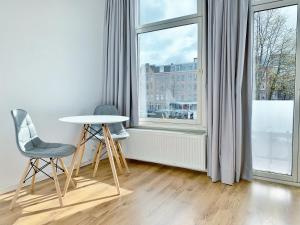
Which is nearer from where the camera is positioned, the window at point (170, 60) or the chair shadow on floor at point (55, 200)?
the chair shadow on floor at point (55, 200)

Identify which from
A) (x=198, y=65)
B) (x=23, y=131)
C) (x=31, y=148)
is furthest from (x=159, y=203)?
(x=198, y=65)

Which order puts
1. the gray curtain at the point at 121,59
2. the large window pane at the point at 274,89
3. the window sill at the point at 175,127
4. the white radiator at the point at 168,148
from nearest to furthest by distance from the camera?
the large window pane at the point at 274,89 → the white radiator at the point at 168,148 → the window sill at the point at 175,127 → the gray curtain at the point at 121,59

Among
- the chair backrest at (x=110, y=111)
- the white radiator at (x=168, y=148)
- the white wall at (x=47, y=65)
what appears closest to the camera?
the white wall at (x=47, y=65)

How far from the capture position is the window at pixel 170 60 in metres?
2.85

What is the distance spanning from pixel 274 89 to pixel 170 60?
135 cm

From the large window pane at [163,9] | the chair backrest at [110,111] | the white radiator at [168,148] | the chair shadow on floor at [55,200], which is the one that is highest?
the large window pane at [163,9]

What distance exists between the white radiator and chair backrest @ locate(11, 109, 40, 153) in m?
1.31

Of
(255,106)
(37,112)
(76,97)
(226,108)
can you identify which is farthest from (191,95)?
(37,112)

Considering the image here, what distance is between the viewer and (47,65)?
2578 millimetres

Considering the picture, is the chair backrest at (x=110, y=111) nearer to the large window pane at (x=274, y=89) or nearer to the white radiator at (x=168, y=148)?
the white radiator at (x=168, y=148)

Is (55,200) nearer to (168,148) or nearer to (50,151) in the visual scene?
(50,151)

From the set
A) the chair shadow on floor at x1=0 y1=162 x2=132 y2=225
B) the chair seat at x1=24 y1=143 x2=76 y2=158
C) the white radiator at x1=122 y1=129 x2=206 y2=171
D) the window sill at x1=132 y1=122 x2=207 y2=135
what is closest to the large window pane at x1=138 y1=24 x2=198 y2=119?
the window sill at x1=132 y1=122 x2=207 y2=135

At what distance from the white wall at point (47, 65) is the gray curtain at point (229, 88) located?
1650 millimetres

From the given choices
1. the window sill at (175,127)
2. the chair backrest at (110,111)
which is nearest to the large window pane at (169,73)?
the window sill at (175,127)
